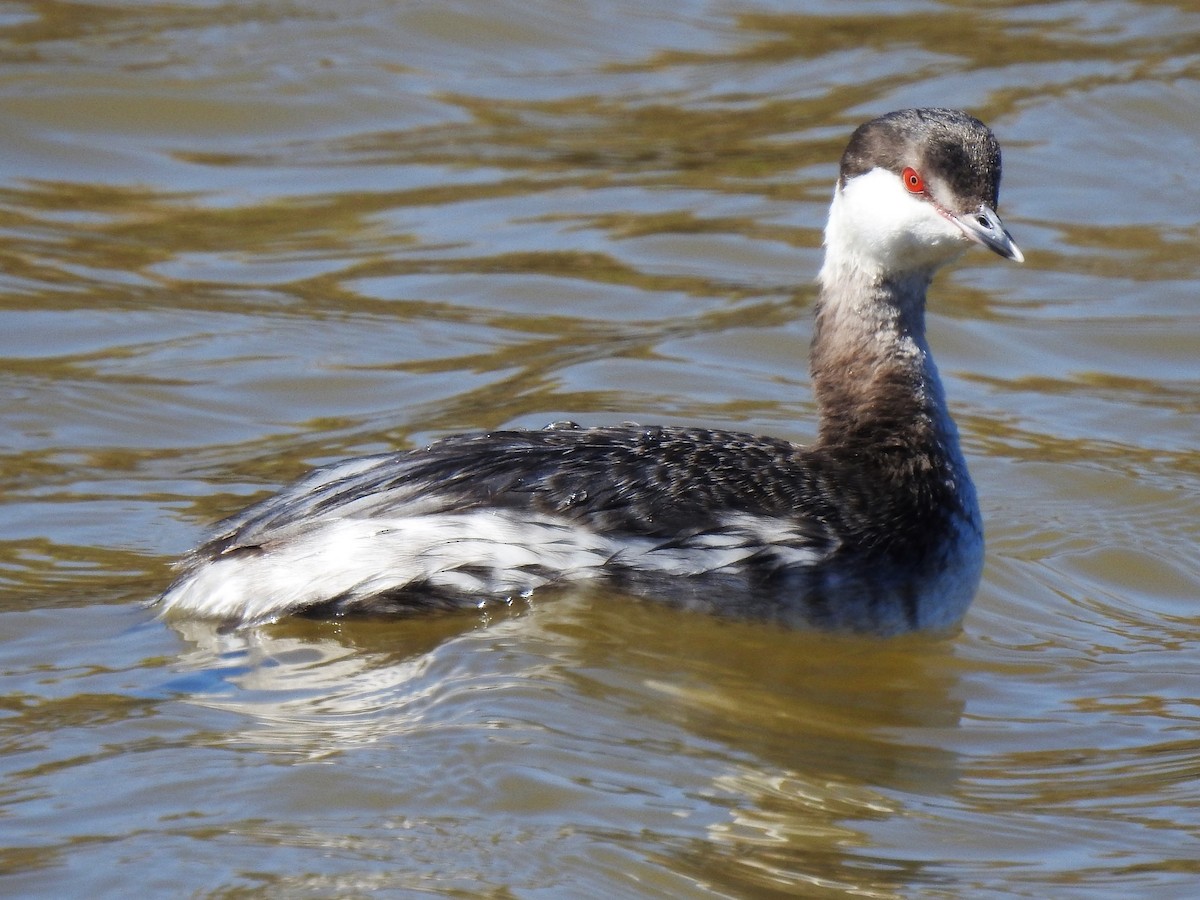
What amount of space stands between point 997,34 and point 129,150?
6020 millimetres

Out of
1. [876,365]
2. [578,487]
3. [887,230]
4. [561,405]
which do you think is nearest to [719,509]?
[578,487]

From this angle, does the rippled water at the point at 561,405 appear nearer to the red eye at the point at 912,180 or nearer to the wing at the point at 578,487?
the wing at the point at 578,487

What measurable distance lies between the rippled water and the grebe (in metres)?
0.16

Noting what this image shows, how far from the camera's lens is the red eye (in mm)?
6445

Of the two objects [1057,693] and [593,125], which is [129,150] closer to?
[593,125]

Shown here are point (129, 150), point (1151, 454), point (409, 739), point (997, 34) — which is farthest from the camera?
point (997, 34)

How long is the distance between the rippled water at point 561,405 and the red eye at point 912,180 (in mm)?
1499

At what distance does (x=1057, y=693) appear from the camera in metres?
6.07

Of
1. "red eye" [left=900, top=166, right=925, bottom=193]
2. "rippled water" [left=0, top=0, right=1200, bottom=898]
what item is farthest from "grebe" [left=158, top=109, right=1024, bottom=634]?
"rippled water" [left=0, top=0, right=1200, bottom=898]

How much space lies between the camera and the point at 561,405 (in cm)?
837

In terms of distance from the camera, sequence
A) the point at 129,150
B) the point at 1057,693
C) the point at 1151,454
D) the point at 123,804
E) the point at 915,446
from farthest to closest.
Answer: the point at 129,150
the point at 1151,454
the point at 915,446
the point at 1057,693
the point at 123,804

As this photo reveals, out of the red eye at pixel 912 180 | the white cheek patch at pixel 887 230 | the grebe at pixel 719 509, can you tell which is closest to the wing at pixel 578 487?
the grebe at pixel 719 509

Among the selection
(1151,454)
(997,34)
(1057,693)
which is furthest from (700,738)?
(997,34)

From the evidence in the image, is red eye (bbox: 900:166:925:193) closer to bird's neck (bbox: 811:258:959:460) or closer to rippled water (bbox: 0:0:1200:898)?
bird's neck (bbox: 811:258:959:460)
